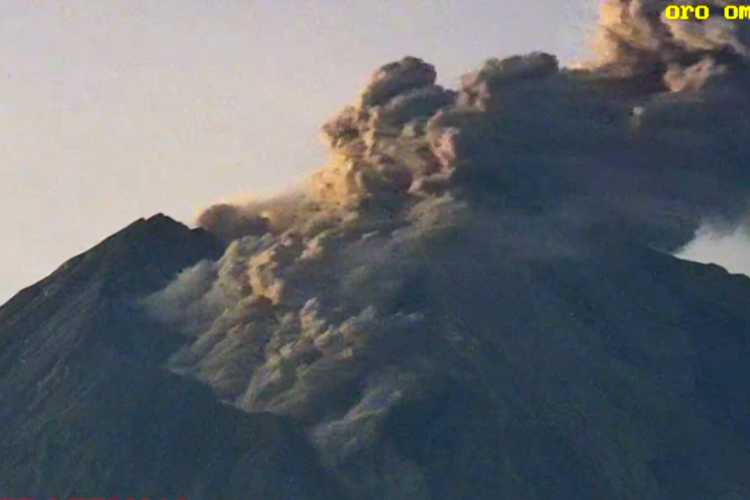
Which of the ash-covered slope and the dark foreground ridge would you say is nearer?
the dark foreground ridge

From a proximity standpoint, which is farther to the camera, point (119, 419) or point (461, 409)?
point (119, 419)

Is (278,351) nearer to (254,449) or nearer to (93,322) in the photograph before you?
(254,449)

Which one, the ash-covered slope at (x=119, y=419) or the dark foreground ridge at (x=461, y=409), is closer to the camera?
the dark foreground ridge at (x=461, y=409)

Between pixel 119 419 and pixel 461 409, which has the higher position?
pixel 119 419
